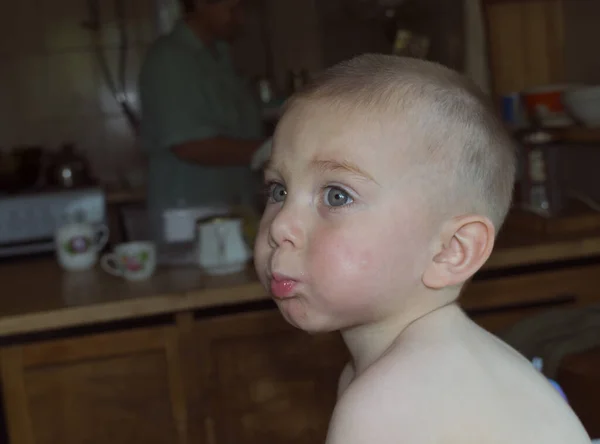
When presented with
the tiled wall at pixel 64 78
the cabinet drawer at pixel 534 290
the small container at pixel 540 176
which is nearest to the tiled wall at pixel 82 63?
the tiled wall at pixel 64 78

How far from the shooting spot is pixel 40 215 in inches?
124

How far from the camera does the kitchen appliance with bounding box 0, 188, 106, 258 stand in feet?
10.2

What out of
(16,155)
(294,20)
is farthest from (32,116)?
(294,20)

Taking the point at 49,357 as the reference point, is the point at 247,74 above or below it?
above

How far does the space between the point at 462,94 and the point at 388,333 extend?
0.23 metres

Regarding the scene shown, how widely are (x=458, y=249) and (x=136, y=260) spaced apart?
1106 mm

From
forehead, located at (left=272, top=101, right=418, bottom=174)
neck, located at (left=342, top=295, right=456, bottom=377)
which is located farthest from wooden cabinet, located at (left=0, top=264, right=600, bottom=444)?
forehead, located at (left=272, top=101, right=418, bottom=174)

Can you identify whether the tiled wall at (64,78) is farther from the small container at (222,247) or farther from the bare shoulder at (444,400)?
the bare shoulder at (444,400)

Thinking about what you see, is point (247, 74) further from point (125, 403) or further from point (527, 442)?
point (527, 442)

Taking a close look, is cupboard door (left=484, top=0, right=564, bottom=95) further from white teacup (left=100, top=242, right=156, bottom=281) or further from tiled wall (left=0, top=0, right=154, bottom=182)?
tiled wall (left=0, top=0, right=154, bottom=182)

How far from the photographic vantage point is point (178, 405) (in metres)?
1.65

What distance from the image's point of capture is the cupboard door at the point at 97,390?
1.57 meters

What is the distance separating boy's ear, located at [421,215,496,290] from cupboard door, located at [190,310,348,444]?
97cm

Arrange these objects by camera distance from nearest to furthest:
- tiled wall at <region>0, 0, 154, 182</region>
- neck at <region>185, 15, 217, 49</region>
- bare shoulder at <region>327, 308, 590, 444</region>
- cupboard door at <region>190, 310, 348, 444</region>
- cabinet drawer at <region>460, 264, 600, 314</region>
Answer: bare shoulder at <region>327, 308, 590, 444</region> → cupboard door at <region>190, 310, 348, 444</region> → cabinet drawer at <region>460, 264, 600, 314</region> → neck at <region>185, 15, 217, 49</region> → tiled wall at <region>0, 0, 154, 182</region>
